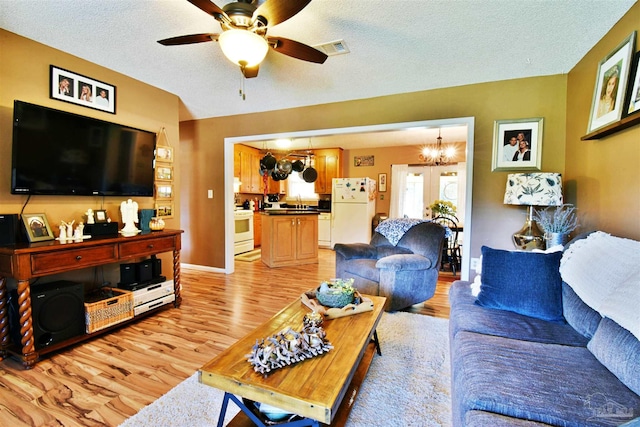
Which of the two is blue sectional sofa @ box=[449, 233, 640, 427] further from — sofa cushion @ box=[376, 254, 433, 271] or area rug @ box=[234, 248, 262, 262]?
area rug @ box=[234, 248, 262, 262]

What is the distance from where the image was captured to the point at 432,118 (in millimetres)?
3201

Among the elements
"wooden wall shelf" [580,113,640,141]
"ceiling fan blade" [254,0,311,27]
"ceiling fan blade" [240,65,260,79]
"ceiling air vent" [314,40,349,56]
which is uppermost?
"ceiling air vent" [314,40,349,56]

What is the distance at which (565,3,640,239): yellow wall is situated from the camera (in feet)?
5.82

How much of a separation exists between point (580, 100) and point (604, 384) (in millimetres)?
2484

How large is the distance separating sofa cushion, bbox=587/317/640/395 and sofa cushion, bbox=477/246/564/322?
0.38m

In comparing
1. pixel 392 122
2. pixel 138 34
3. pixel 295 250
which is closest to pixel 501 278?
pixel 392 122

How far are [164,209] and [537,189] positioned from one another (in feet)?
12.8

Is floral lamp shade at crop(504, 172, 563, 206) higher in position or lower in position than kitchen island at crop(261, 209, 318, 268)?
higher

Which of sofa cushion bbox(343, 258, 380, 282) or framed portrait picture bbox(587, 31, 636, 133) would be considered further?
sofa cushion bbox(343, 258, 380, 282)

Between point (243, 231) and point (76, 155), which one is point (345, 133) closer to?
point (76, 155)

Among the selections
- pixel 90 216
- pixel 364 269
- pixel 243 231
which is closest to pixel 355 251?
pixel 364 269

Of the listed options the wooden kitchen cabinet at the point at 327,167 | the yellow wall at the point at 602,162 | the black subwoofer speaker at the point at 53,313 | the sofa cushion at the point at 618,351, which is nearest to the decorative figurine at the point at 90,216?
the black subwoofer speaker at the point at 53,313

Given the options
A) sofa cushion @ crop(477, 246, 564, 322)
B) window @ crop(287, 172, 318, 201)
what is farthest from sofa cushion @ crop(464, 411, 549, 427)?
window @ crop(287, 172, 318, 201)

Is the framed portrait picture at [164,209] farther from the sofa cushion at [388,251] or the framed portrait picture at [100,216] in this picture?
the sofa cushion at [388,251]
